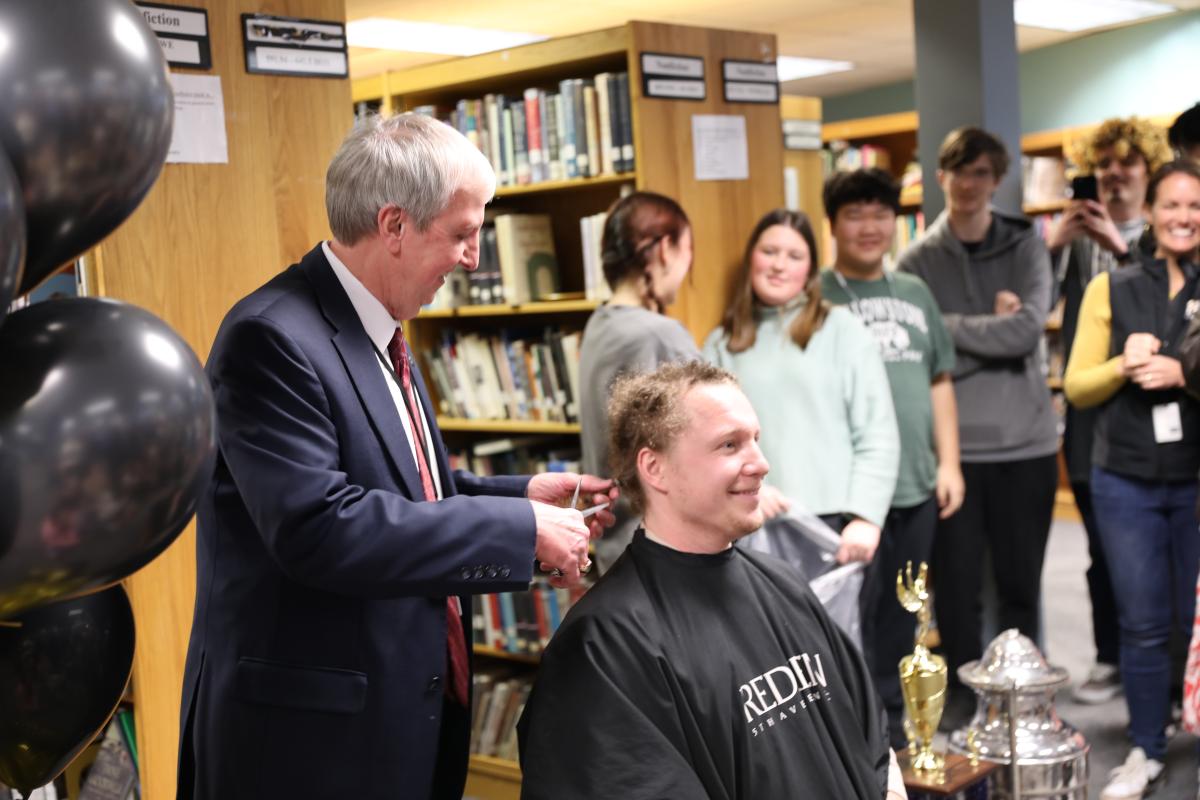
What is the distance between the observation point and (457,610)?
199cm

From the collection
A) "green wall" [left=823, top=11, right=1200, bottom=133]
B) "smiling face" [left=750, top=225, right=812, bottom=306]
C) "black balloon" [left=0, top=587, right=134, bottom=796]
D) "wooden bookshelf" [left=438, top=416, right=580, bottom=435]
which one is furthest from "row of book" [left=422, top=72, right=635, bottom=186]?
"green wall" [left=823, top=11, right=1200, bottom=133]

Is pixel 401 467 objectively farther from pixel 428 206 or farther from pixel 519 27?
pixel 519 27

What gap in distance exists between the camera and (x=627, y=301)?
3.21 meters

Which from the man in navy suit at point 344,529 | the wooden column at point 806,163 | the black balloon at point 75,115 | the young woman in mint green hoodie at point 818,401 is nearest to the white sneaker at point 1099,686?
the young woman in mint green hoodie at point 818,401

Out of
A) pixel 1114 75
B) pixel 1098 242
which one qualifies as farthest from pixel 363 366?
Result: pixel 1114 75

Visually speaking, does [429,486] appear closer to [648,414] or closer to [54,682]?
[648,414]

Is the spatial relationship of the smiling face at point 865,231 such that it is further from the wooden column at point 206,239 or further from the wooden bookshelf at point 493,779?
the wooden bookshelf at point 493,779

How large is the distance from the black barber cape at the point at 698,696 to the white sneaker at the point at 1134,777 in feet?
5.12

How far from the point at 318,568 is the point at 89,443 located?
0.54 metres

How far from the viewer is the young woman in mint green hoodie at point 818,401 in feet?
11.0

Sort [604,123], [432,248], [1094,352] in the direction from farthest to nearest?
[604,123], [1094,352], [432,248]

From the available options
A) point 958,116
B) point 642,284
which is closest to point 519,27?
point 958,116

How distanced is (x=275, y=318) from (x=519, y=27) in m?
6.22

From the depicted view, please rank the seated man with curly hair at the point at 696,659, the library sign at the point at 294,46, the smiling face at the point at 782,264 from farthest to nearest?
the smiling face at the point at 782,264, the library sign at the point at 294,46, the seated man with curly hair at the point at 696,659
